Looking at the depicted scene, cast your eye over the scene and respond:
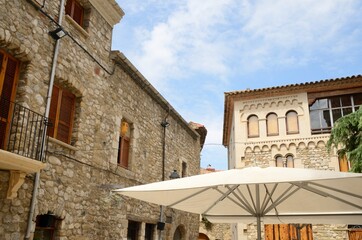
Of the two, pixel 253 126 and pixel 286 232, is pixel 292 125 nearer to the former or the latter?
pixel 253 126

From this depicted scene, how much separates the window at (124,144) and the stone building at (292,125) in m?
7.44

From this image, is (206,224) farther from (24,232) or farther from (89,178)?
(24,232)

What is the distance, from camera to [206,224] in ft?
68.2

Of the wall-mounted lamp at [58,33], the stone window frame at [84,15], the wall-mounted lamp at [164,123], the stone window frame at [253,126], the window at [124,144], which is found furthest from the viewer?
the stone window frame at [253,126]

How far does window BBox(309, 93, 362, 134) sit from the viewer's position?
1472 cm

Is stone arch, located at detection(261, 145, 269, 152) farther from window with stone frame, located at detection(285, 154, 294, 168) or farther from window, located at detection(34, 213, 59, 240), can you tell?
window, located at detection(34, 213, 59, 240)

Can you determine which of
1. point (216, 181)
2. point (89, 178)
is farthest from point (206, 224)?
point (216, 181)

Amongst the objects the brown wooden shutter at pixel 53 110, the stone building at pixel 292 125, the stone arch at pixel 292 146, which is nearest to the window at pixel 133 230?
the brown wooden shutter at pixel 53 110

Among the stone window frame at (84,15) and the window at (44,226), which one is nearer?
the window at (44,226)

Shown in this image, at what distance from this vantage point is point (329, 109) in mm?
15062

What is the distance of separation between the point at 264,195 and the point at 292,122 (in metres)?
11.4

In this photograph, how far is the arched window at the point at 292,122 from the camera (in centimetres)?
1536

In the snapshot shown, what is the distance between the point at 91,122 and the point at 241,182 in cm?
531

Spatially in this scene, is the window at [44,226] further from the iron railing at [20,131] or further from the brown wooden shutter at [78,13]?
the brown wooden shutter at [78,13]
